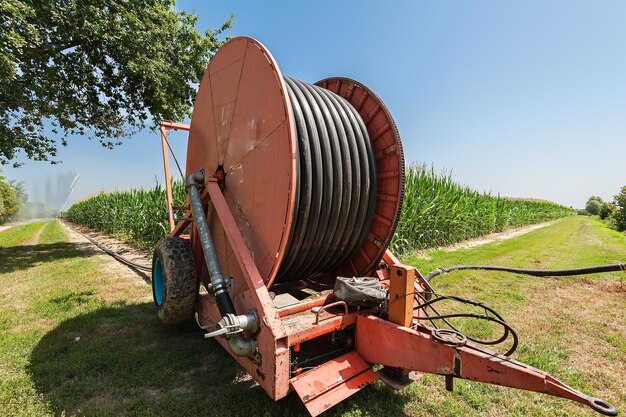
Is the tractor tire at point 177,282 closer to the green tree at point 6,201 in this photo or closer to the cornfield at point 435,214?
the cornfield at point 435,214

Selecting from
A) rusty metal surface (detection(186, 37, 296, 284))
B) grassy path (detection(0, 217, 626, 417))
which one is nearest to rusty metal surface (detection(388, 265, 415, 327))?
grassy path (detection(0, 217, 626, 417))

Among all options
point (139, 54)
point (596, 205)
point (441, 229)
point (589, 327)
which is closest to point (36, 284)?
point (139, 54)

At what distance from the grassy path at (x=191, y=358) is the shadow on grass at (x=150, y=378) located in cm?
1

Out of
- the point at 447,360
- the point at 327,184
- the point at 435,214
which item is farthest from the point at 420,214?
the point at 447,360

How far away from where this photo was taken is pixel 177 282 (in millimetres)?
3092

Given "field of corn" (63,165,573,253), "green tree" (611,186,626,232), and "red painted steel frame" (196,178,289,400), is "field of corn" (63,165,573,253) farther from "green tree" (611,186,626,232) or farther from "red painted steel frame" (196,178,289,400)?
"green tree" (611,186,626,232)

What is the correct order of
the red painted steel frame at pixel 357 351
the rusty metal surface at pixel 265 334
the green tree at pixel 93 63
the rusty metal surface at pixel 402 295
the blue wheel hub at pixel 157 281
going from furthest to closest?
the green tree at pixel 93 63 < the blue wheel hub at pixel 157 281 < the rusty metal surface at pixel 402 295 < the rusty metal surface at pixel 265 334 < the red painted steel frame at pixel 357 351

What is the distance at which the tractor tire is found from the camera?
3.08 meters

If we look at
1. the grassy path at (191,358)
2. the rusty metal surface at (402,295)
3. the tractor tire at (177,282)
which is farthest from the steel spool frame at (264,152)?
the grassy path at (191,358)

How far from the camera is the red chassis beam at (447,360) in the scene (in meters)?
1.59

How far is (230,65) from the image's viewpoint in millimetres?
3100

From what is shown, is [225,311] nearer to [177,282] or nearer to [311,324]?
[311,324]

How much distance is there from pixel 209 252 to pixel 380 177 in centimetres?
182

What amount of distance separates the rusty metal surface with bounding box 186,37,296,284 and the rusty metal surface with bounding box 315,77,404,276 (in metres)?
1.21
